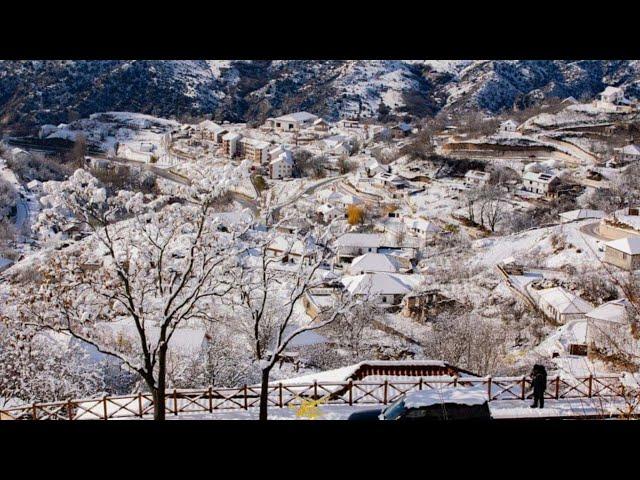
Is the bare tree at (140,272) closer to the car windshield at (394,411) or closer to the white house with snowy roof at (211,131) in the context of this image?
the car windshield at (394,411)

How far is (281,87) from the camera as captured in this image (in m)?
38.2

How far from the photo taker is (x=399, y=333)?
11.1 m

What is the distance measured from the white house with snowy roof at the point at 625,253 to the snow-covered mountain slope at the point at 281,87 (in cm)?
2181

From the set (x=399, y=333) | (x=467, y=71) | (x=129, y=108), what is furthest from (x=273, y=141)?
(x=399, y=333)

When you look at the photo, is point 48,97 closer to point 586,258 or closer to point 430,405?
point 586,258

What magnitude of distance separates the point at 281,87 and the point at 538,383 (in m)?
35.4

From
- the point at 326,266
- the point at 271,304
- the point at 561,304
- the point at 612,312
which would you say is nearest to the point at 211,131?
the point at 326,266

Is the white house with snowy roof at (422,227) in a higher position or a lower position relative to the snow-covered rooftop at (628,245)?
lower

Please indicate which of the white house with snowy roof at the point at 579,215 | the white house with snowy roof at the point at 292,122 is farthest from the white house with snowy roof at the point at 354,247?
the white house with snowy roof at the point at 292,122

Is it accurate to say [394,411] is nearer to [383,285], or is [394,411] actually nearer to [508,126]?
[383,285]

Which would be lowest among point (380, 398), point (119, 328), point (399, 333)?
point (399, 333)

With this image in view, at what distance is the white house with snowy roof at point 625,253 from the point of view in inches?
497
